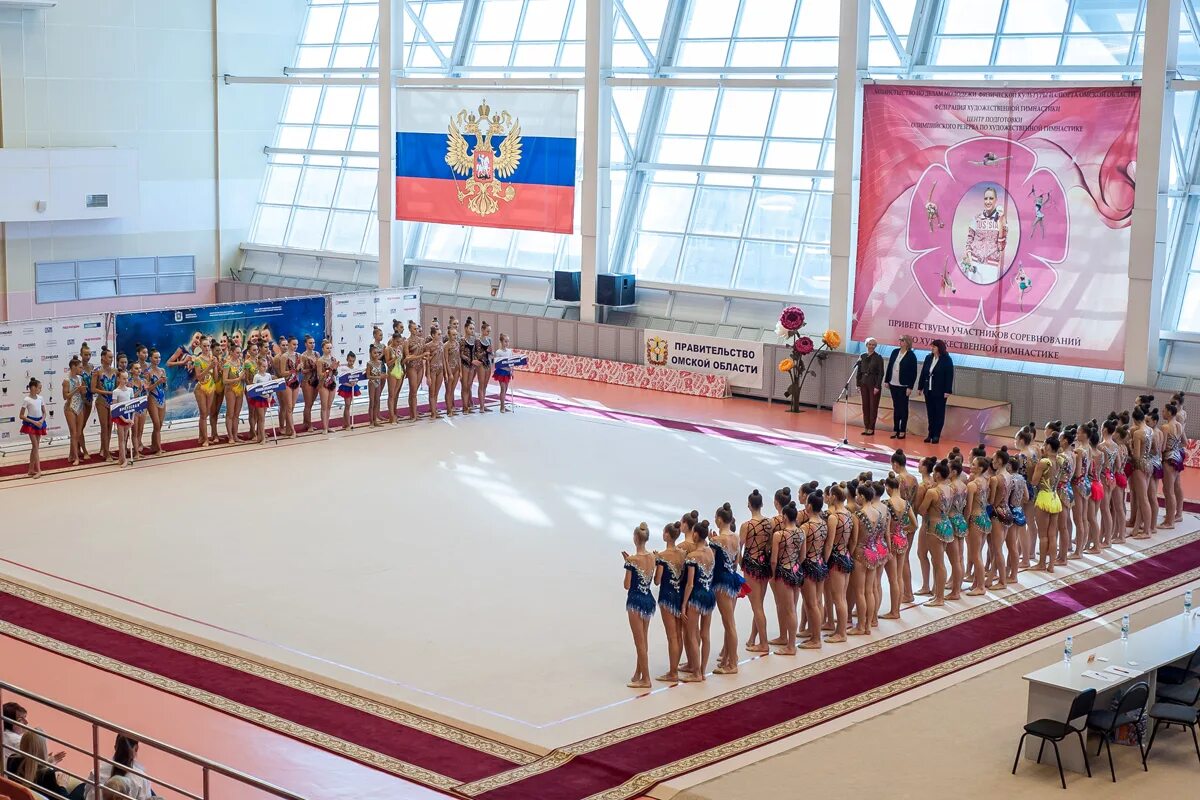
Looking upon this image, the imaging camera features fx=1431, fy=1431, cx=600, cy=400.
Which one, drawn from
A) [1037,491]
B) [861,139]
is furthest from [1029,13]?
[1037,491]

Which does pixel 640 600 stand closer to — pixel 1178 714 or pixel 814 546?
pixel 814 546

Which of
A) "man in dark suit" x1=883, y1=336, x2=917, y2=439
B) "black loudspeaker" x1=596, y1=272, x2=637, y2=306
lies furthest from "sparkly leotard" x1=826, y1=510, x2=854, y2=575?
"black loudspeaker" x1=596, y1=272, x2=637, y2=306

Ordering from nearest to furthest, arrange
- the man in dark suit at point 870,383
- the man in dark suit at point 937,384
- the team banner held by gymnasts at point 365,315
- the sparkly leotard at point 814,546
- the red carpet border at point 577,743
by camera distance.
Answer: the red carpet border at point 577,743, the sparkly leotard at point 814,546, the man in dark suit at point 937,384, the man in dark suit at point 870,383, the team banner held by gymnasts at point 365,315

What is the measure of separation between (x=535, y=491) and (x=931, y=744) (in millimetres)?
8661

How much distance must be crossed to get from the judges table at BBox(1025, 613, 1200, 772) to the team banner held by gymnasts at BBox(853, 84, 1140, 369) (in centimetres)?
1108

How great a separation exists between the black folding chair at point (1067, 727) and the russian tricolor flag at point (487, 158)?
61.7ft

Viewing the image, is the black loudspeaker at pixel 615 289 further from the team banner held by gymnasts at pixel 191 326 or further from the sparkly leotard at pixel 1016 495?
the sparkly leotard at pixel 1016 495

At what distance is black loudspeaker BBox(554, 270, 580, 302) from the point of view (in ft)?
92.1

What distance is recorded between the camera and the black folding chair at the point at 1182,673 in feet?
36.0

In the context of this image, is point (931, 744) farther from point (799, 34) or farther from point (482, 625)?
point (799, 34)

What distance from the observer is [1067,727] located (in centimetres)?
995

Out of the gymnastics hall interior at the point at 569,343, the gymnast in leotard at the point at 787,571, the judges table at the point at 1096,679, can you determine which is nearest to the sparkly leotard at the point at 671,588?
the gymnastics hall interior at the point at 569,343

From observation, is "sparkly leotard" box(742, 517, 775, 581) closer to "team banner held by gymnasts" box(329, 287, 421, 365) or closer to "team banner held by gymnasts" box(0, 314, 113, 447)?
"team banner held by gymnasts" box(0, 314, 113, 447)

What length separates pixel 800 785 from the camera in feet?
32.4
